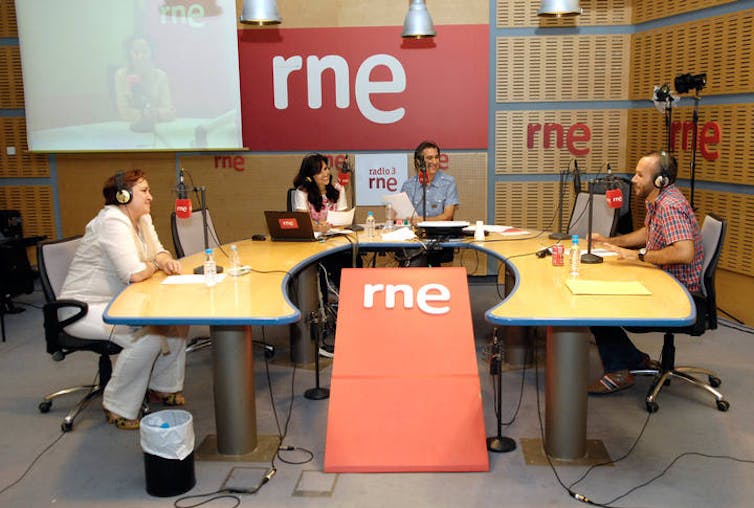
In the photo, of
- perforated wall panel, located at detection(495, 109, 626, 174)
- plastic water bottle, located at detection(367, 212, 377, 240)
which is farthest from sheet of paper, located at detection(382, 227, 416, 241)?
perforated wall panel, located at detection(495, 109, 626, 174)

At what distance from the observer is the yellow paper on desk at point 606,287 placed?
324 centimetres

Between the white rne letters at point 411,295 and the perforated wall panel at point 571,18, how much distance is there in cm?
411

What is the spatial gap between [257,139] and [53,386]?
3240mm

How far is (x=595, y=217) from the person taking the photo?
5.06 m

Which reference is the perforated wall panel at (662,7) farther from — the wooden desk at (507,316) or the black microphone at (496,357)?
the black microphone at (496,357)

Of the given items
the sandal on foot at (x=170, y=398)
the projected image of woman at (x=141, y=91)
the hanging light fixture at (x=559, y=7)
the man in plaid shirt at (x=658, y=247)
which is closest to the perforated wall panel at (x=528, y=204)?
the hanging light fixture at (x=559, y=7)

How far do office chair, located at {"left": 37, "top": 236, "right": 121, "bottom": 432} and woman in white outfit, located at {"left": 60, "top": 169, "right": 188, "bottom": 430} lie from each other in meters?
0.05

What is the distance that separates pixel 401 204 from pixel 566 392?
2408 mm

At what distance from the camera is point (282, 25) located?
22.4ft

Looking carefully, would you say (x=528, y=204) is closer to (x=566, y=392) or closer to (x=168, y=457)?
(x=566, y=392)

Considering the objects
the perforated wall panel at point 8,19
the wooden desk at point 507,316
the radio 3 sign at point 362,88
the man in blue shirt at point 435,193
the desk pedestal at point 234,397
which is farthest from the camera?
the perforated wall panel at point 8,19

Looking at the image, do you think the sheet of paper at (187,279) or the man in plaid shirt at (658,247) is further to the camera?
the man in plaid shirt at (658,247)

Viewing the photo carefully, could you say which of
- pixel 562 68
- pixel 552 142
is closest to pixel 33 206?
pixel 552 142

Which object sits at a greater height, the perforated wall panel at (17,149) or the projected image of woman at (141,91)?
the projected image of woman at (141,91)
